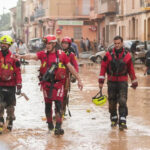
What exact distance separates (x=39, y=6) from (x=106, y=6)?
30.1m

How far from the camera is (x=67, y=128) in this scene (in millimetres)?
10195

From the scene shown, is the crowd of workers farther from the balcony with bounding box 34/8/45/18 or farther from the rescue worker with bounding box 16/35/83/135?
the balcony with bounding box 34/8/45/18

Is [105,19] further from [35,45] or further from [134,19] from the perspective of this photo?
[134,19]

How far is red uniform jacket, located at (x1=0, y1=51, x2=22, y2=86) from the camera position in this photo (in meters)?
9.64

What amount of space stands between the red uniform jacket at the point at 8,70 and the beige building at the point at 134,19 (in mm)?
35207

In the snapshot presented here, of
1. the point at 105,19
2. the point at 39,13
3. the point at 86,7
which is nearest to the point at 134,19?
the point at 105,19

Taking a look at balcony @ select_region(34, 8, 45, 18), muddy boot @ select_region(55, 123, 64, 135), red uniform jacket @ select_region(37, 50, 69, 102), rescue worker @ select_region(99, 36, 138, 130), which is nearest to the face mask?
red uniform jacket @ select_region(37, 50, 69, 102)

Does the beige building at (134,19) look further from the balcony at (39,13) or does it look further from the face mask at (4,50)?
the face mask at (4,50)

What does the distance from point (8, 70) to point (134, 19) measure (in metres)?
42.4

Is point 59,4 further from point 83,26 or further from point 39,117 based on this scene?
point 39,117

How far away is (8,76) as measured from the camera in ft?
31.7

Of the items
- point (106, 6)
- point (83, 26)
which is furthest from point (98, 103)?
point (83, 26)

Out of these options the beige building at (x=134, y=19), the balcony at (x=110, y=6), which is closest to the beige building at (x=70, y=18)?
the balcony at (x=110, y=6)

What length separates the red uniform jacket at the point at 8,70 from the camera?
380 inches
